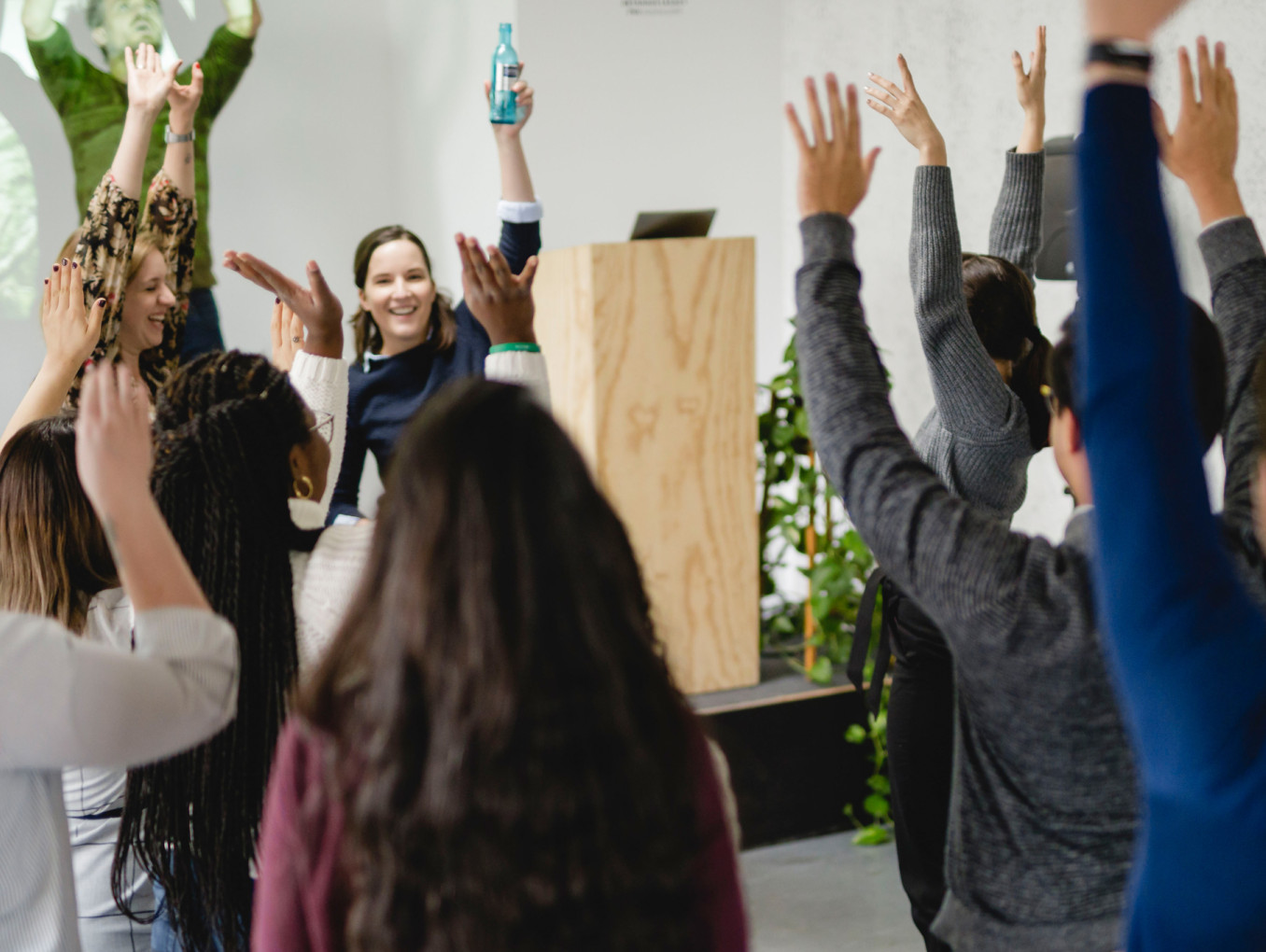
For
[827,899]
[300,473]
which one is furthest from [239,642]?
[827,899]

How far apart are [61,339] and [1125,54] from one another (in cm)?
162

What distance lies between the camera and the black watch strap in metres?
0.60

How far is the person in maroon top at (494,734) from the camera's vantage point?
2.27 feet

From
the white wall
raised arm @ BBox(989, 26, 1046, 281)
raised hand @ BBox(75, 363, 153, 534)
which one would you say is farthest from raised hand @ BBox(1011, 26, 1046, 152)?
the white wall

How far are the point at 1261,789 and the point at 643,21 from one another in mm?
3545

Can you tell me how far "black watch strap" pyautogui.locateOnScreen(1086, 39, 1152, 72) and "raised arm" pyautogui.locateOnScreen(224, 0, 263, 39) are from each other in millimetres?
3852

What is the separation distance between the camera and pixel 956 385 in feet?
5.01

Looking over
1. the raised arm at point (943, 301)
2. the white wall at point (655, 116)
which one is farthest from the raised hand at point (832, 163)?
the white wall at point (655, 116)

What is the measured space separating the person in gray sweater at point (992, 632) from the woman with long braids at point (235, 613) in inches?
22.6

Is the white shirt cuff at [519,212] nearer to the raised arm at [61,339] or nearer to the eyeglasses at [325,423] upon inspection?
the eyeglasses at [325,423]

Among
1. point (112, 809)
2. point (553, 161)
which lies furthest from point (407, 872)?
point (553, 161)

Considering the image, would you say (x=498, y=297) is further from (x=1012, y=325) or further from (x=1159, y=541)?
Answer: (x=1159, y=541)

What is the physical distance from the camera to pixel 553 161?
3641mm

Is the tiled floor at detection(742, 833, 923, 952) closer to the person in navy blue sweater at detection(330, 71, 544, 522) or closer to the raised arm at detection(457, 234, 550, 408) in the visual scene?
the person in navy blue sweater at detection(330, 71, 544, 522)
